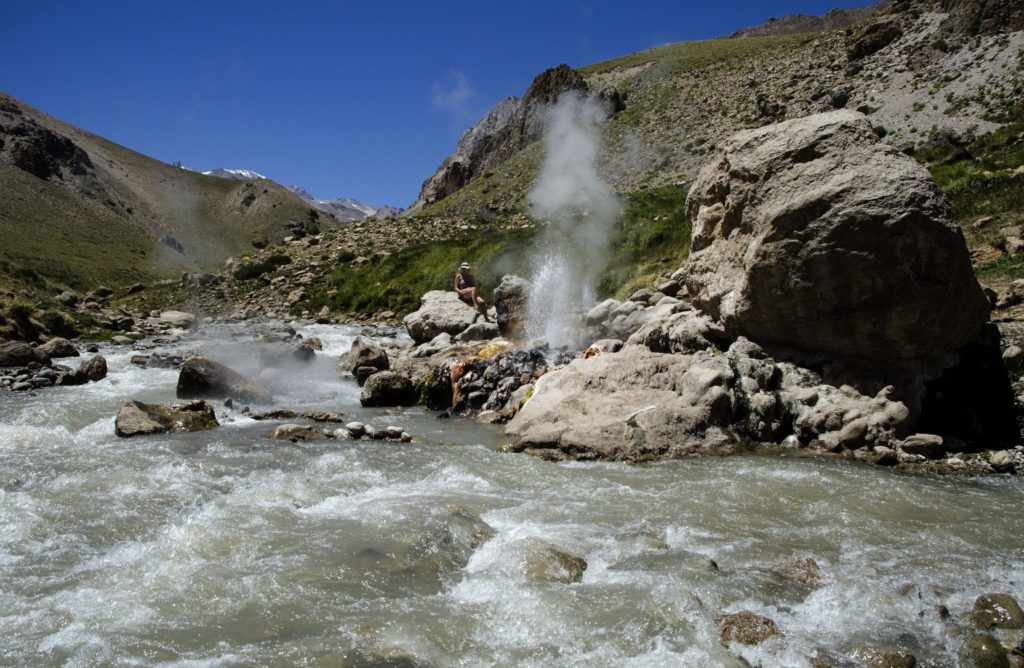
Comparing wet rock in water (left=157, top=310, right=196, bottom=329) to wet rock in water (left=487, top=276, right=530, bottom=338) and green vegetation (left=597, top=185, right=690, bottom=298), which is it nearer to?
wet rock in water (left=487, top=276, right=530, bottom=338)

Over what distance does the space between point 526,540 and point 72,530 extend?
3183 millimetres

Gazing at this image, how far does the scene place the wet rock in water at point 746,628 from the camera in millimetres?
3142

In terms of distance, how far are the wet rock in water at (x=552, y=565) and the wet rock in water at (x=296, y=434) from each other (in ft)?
13.9

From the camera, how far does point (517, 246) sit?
20688mm

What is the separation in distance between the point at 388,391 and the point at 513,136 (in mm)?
47515

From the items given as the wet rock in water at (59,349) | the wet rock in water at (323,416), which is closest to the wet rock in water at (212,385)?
the wet rock in water at (323,416)

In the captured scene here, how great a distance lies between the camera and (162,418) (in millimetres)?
7984

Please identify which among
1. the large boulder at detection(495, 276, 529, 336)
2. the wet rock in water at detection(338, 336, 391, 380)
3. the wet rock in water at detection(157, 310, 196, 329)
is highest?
the large boulder at detection(495, 276, 529, 336)

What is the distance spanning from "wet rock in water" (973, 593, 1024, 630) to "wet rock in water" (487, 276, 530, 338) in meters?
10.1

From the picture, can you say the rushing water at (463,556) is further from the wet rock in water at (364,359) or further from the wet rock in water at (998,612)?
the wet rock in water at (364,359)

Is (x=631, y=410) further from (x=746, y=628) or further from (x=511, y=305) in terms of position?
(x=511, y=305)

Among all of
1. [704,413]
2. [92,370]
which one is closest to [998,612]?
[704,413]

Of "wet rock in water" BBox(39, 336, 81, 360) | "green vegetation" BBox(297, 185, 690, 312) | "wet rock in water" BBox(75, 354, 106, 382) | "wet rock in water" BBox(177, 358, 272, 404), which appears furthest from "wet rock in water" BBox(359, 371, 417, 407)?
"wet rock in water" BBox(39, 336, 81, 360)

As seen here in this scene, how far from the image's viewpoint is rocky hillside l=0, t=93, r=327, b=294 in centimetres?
4012
